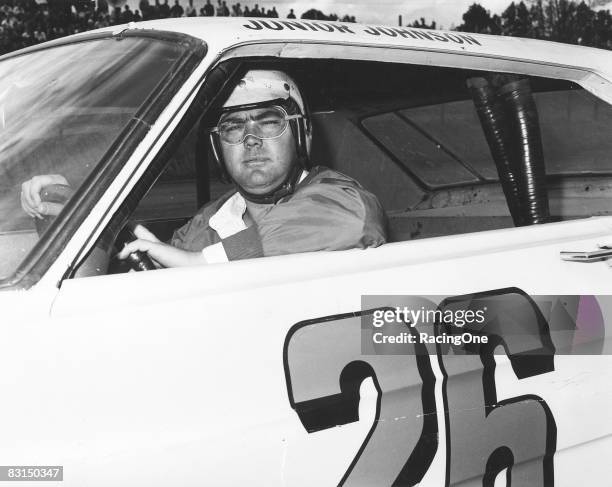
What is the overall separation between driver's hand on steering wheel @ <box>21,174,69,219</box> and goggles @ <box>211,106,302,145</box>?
68 cm

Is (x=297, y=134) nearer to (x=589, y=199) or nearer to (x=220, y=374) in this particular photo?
(x=220, y=374)

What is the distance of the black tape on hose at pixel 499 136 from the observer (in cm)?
245

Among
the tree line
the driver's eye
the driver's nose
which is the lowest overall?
the driver's nose

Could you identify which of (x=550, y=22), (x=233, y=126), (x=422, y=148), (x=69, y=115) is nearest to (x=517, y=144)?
(x=233, y=126)

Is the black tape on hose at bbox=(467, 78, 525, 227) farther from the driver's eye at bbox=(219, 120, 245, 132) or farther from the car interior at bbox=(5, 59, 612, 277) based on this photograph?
the driver's eye at bbox=(219, 120, 245, 132)

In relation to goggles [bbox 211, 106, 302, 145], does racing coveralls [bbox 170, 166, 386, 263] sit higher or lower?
lower

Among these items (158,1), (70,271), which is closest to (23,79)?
(70,271)

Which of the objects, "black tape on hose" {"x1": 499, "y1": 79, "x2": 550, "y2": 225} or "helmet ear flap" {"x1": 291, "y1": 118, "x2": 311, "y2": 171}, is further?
"black tape on hose" {"x1": 499, "y1": 79, "x2": 550, "y2": 225}

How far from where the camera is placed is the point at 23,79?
6.72ft

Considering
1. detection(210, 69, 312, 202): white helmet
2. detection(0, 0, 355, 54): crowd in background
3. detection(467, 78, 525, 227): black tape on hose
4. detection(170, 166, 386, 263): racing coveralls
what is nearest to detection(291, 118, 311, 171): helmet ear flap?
detection(210, 69, 312, 202): white helmet

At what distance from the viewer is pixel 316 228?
2.00 metres

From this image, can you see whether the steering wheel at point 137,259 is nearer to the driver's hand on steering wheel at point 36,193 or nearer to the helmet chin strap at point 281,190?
the driver's hand on steering wheel at point 36,193

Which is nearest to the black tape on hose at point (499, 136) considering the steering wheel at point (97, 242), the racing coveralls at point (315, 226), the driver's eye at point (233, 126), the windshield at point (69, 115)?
the racing coveralls at point (315, 226)

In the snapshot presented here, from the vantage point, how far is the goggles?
89.7 inches
